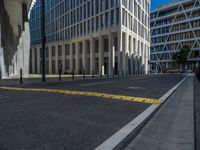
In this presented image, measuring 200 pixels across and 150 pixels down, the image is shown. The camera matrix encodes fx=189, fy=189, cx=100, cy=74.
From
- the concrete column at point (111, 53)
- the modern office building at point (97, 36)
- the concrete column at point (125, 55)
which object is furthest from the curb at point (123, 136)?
the concrete column at point (125, 55)

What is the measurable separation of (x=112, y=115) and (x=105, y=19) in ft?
132

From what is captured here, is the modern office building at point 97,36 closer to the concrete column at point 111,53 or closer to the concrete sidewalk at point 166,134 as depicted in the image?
the concrete column at point 111,53

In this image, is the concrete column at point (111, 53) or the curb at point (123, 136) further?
the concrete column at point (111, 53)

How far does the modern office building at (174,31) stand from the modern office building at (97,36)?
25512 millimetres

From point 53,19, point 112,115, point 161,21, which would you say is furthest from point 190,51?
point 112,115

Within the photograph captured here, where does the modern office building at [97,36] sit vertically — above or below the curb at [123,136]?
above

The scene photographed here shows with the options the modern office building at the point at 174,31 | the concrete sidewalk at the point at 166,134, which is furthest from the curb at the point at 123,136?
the modern office building at the point at 174,31

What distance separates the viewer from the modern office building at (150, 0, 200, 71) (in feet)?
246

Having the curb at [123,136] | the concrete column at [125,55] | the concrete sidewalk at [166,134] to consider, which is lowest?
the concrete sidewalk at [166,134]

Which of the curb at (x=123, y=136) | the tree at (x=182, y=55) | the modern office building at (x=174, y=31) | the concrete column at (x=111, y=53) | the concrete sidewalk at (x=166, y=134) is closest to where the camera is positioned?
the curb at (x=123, y=136)

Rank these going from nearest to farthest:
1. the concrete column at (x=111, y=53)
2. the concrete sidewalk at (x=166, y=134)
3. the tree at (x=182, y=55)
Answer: the concrete sidewalk at (x=166, y=134)
the concrete column at (x=111, y=53)
the tree at (x=182, y=55)

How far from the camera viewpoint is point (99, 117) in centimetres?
468

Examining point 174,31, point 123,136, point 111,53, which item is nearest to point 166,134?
point 123,136

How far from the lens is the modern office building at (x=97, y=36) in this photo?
41469mm
